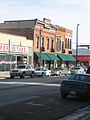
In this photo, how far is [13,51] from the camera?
5459 cm

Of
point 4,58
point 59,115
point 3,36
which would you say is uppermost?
point 3,36

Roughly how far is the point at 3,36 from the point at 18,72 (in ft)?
28.8

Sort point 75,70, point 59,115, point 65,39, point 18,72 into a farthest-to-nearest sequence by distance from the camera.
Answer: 1. point 65,39
2. point 75,70
3. point 18,72
4. point 59,115

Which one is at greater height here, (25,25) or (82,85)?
(25,25)

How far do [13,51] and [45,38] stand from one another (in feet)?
38.7

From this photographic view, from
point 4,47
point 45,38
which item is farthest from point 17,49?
point 45,38

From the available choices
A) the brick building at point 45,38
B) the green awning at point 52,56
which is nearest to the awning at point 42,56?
the brick building at point 45,38

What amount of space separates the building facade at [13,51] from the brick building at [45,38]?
2.12m

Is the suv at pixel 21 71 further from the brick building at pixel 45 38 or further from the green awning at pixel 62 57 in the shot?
the green awning at pixel 62 57

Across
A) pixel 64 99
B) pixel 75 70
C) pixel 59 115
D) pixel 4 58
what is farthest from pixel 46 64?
pixel 59 115

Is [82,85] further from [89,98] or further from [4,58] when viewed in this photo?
[4,58]

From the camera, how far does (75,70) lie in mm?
A: 60688

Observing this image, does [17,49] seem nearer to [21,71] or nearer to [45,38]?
[45,38]

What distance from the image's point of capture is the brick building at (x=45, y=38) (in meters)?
61.3
